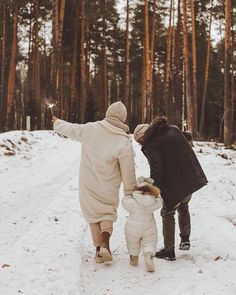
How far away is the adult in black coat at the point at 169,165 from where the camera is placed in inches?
189

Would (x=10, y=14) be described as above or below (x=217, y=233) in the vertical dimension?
above

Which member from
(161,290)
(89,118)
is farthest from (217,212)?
(89,118)

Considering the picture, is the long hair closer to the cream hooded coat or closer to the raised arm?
the cream hooded coat

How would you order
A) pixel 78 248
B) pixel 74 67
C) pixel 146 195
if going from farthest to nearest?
pixel 74 67 < pixel 78 248 < pixel 146 195

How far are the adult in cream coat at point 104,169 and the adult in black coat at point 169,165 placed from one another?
0.76 feet

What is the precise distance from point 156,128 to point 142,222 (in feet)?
3.54

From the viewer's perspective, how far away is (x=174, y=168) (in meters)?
4.89

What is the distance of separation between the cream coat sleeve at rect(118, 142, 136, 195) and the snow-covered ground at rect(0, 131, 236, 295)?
0.91 meters

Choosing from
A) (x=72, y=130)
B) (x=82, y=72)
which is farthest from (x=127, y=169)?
(x=82, y=72)

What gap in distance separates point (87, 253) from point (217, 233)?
6.78 feet

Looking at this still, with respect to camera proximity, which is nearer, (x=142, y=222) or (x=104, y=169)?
(x=142, y=222)

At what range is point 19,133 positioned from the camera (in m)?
14.5

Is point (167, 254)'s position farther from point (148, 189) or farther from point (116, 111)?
point (116, 111)

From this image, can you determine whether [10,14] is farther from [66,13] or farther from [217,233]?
[217,233]
